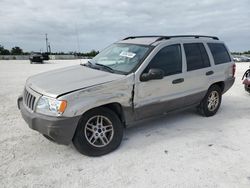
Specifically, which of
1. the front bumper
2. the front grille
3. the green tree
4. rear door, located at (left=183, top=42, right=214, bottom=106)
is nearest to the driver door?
rear door, located at (left=183, top=42, right=214, bottom=106)

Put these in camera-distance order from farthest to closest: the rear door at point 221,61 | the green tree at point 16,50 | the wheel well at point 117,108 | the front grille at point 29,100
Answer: the green tree at point 16,50 → the rear door at point 221,61 → the wheel well at point 117,108 → the front grille at point 29,100

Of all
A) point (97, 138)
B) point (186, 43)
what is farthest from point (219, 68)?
point (97, 138)

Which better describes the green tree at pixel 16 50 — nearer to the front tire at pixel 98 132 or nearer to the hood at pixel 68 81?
the hood at pixel 68 81

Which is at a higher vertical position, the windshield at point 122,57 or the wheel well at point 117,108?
the windshield at point 122,57

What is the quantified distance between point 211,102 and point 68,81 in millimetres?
3463

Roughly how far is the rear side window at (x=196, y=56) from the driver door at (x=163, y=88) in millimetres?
243

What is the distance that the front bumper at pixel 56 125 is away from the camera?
298 centimetres

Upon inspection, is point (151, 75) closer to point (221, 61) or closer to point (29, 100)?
point (29, 100)

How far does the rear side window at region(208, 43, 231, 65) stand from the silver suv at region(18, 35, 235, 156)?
9 cm

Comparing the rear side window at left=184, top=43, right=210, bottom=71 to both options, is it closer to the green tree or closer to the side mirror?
the side mirror

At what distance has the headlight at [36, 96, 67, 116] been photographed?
296cm

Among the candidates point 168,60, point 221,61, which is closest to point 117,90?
point 168,60

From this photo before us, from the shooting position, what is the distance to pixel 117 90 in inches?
134

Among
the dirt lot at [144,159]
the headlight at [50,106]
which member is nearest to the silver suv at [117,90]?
the headlight at [50,106]
